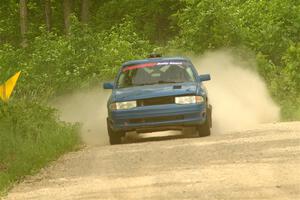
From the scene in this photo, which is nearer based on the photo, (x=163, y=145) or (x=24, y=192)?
(x=24, y=192)

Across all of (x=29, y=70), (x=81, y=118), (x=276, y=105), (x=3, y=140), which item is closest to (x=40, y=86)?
(x=29, y=70)

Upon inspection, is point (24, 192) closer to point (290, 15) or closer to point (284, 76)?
point (284, 76)

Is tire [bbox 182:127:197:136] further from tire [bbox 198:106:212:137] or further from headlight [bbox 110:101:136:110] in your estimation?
headlight [bbox 110:101:136:110]

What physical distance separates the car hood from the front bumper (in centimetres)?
23

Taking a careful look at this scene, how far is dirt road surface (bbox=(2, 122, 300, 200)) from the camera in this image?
400 inches

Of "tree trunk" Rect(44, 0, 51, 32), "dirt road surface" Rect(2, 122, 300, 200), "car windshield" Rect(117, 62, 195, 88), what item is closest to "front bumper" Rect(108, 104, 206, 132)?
"dirt road surface" Rect(2, 122, 300, 200)

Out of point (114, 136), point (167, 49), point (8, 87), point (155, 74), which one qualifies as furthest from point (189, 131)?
point (167, 49)

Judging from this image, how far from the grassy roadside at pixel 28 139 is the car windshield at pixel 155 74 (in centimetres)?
153

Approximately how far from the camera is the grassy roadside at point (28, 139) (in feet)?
45.3

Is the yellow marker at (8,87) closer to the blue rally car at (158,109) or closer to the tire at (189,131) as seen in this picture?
the blue rally car at (158,109)

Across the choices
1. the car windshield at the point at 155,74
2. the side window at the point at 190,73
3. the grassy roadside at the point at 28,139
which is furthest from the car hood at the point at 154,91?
the grassy roadside at the point at 28,139

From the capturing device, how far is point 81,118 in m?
23.6

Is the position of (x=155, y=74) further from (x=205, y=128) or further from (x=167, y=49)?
(x=167, y=49)

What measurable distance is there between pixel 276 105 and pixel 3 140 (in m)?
10.9
